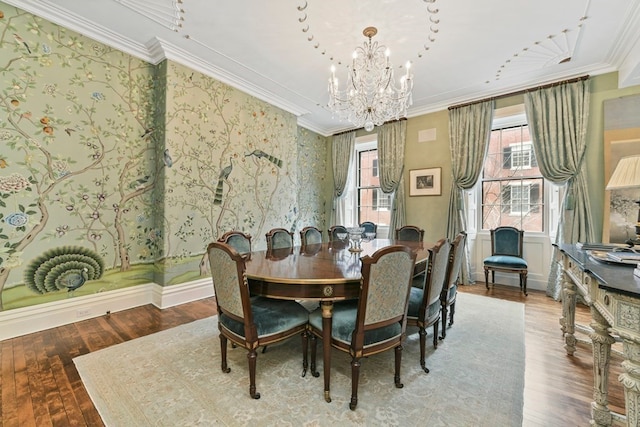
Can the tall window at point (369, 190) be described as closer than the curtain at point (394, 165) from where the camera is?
No

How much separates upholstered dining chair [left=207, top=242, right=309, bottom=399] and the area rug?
164 mm

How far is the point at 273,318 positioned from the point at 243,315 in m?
0.23

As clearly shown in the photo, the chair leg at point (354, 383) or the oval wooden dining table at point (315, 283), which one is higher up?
the oval wooden dining table at point (315, 283)

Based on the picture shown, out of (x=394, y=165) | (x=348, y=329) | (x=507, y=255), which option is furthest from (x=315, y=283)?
(x=394, y=165)

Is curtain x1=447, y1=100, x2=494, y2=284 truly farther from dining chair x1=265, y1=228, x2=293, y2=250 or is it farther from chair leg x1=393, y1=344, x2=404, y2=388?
chair leg x1=393, y1=344, x2=404, y2=388

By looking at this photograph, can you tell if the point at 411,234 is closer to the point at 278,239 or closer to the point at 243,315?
the point at 278,239

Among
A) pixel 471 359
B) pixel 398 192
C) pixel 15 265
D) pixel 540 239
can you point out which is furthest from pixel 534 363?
pixel 15 265

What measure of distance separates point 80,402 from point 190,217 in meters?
2.22

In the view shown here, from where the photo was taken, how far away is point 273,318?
5.77 feet

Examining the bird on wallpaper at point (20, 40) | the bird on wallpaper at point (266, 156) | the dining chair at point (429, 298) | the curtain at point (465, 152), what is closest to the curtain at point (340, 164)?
the bird on wallpaper at point (266, 156)

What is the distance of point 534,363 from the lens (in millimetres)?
2047

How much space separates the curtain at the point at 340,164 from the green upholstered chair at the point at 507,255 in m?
3.04

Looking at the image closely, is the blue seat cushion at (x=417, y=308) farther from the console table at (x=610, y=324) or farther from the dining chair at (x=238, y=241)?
the dining chair at (x=238, y=241)

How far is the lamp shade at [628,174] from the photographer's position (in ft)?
5.26
